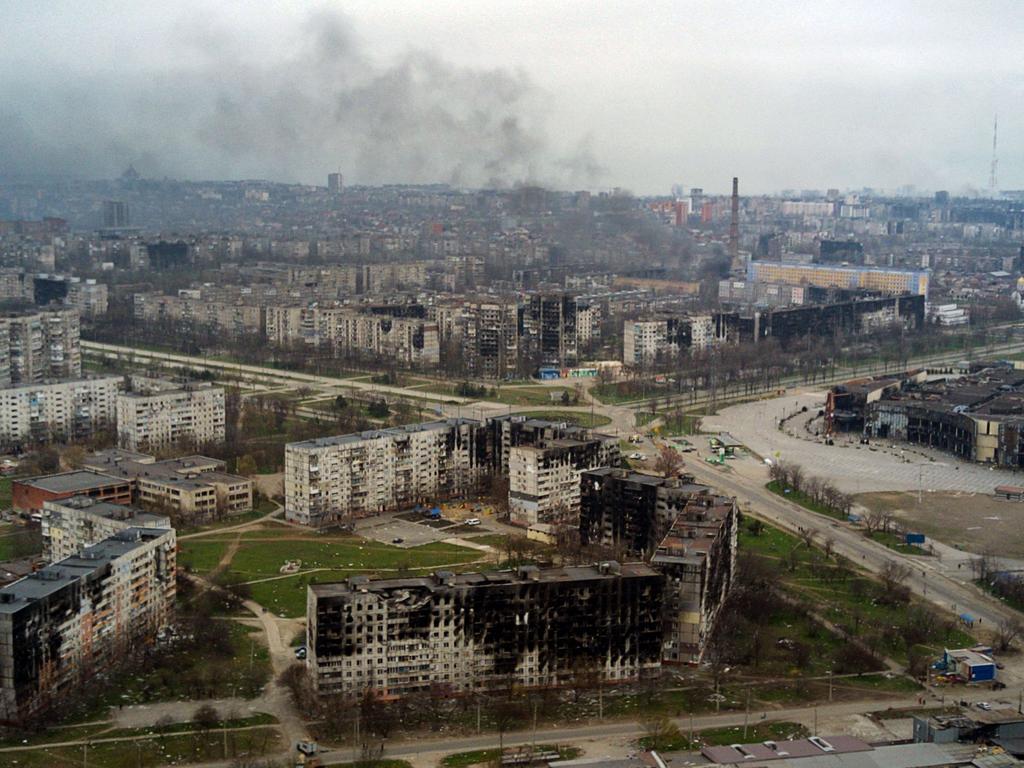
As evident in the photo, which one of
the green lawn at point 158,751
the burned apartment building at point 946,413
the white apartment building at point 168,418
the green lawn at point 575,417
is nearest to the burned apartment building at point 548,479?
the green lawn at point 575,417

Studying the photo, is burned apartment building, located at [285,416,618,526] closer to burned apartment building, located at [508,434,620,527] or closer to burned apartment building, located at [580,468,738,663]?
burned apartment building, located at [508,434,620,527]

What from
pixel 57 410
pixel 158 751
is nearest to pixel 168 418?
pixel 57 410

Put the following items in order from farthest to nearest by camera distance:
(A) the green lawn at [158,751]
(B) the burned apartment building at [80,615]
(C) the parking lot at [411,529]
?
(C) the parking lot at [411,529]
(B) the burned apartment building at [80,615]
(A) the green lawn at [158,751]

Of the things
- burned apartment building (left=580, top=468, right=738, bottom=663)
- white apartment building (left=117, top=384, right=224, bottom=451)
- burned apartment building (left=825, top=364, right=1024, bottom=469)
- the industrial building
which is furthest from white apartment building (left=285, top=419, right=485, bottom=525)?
burned apartment building (left=825, top=364, right=1024, bottom=469)

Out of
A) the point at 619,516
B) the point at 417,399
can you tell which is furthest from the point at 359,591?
the point at 417,399

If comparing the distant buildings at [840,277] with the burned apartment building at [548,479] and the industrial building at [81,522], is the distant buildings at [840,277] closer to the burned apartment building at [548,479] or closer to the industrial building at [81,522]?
the burned apartment building at [548,479]

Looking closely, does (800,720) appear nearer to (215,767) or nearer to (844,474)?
(215,767)

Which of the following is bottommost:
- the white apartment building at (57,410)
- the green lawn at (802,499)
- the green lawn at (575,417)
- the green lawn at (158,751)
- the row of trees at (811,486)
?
the green lawn at (158,751)
